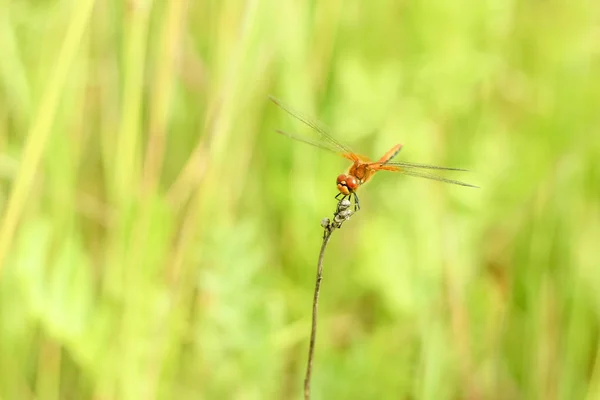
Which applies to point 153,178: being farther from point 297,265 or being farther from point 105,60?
point 105,60

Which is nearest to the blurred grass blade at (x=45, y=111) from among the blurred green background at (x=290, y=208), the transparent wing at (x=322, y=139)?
the blurred green background at (x=290, y=208)

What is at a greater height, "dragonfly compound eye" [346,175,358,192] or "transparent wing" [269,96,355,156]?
"transparent wing" [269,96,355,156]

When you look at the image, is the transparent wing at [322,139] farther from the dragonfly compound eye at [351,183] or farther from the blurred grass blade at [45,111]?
the blurred grass blade at [45,111]

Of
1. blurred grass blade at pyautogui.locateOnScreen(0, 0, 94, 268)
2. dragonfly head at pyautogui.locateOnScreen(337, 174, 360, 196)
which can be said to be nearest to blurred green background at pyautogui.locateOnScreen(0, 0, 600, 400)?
blurred grass blade at pyautogui.locateOnScreen(0, 0, 94, 268)

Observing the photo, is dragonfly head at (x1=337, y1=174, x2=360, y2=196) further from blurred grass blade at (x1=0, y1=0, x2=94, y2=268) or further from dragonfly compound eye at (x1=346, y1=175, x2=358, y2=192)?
blurred grass blade at (x1=0, y1=0, x2=94, y2=268)

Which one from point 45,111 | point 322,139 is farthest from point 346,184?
point 45,111

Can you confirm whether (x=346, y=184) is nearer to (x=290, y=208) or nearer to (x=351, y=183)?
(x=351, y=183)
